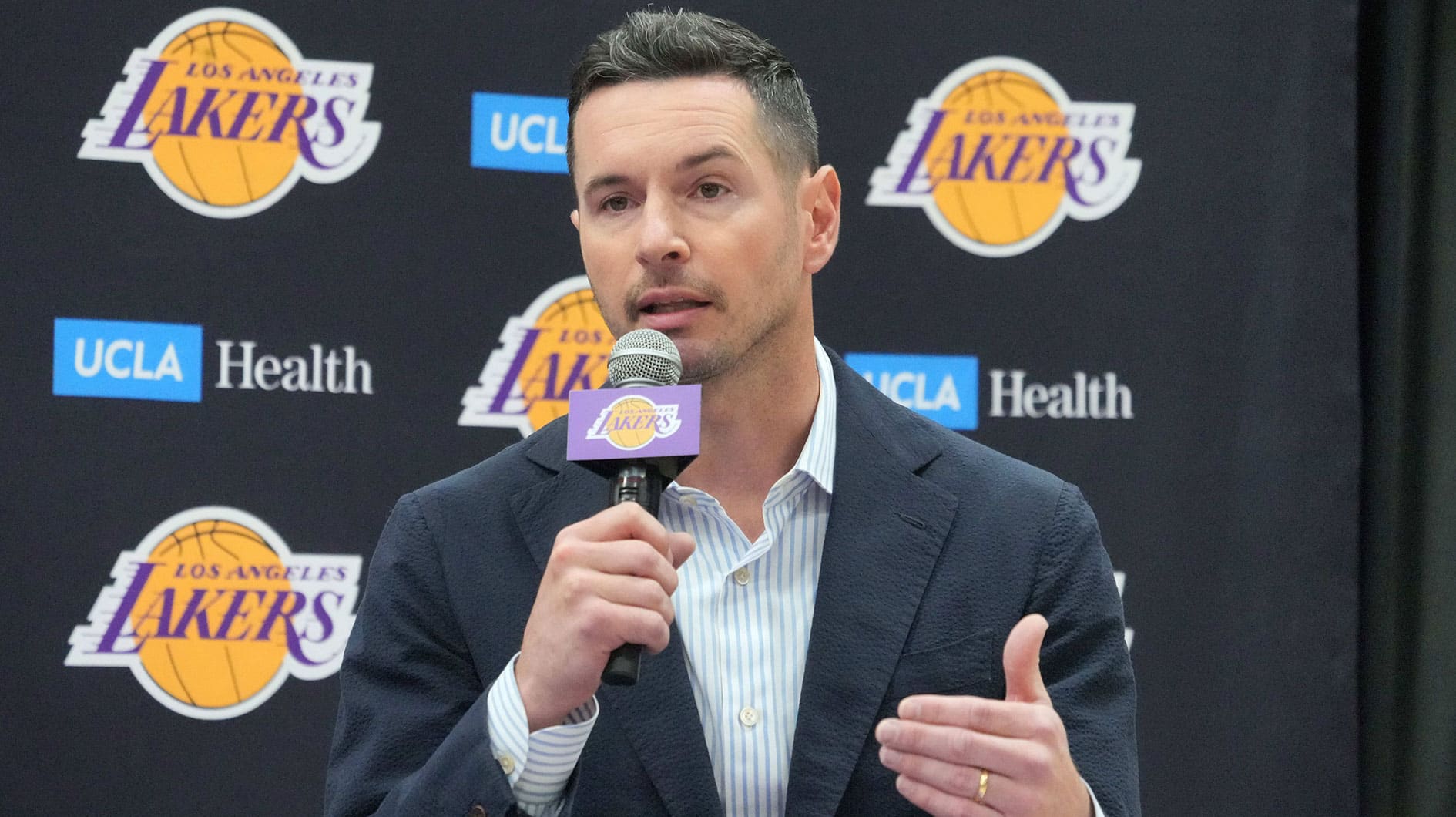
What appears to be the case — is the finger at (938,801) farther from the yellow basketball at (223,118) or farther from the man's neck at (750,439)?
the yellow basketball at (223,118)

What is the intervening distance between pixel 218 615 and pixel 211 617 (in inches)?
0.6

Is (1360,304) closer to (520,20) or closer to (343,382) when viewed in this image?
(520,20)

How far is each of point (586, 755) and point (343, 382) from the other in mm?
1586

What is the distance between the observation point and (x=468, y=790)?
5.05 feet

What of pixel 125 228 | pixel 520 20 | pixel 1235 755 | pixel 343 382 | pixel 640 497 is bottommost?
pixel 1235 755

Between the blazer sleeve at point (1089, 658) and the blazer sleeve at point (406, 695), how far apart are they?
672 millimetres

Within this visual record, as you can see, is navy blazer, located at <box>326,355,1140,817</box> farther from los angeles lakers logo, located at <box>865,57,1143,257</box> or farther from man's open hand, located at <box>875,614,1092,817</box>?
los angeles lakers logo, located at <box>865,57,1143,257</box>

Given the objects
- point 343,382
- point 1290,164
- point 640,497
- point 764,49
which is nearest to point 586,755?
point 640,497

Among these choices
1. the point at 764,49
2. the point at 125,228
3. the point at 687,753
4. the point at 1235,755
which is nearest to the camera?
the point at 687,753

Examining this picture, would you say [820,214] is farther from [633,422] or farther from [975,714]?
[975,714]

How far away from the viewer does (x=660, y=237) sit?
5.95 ft

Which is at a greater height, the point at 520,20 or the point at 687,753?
the point at 520,20

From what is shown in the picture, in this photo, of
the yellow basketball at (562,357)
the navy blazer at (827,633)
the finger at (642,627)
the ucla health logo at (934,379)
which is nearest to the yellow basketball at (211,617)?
the yellow basketball at (562,357)

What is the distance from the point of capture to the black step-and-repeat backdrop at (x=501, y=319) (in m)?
3.02
